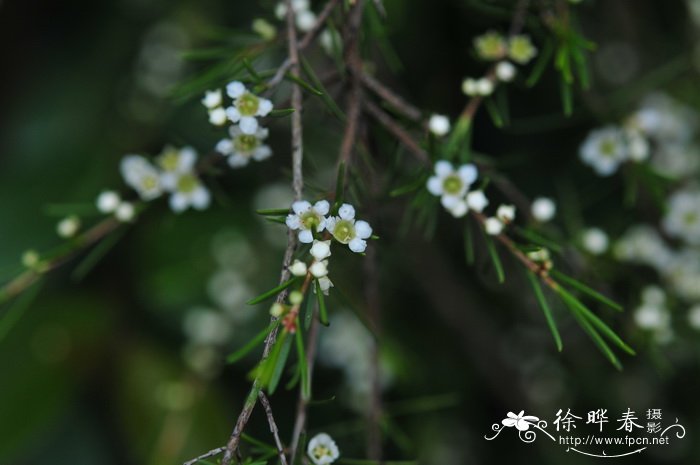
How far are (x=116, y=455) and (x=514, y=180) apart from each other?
36.8 inches

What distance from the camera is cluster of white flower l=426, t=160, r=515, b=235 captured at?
74 cm

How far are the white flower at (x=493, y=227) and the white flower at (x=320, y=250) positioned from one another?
0.21m

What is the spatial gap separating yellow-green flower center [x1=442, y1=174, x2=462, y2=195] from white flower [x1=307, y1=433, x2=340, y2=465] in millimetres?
272

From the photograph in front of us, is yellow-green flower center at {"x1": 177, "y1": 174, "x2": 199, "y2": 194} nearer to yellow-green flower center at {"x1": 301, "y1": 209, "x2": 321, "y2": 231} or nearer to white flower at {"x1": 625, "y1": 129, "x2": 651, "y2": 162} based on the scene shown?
yellow-green flower center at {"x1": 301, "y1": 209, "x2": 321, "y2": 231}

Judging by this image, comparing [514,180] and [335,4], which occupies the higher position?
[514,180]

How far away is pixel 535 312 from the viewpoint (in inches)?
58.7

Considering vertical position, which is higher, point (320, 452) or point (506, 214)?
point (506, 214)

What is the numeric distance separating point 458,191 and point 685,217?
0.59 m

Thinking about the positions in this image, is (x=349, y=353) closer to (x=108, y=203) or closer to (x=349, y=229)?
(x=108, y=203)

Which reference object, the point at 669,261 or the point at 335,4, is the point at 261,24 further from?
the point at 669,261

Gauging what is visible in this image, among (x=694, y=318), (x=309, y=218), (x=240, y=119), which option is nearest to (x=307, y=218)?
(x=309, y=218)

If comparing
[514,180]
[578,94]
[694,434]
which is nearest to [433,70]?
[514,180]

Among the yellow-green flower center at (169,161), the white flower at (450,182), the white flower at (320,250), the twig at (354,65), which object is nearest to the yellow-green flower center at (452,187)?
the white flower at (450,182)

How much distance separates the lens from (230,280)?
4.61 ft
